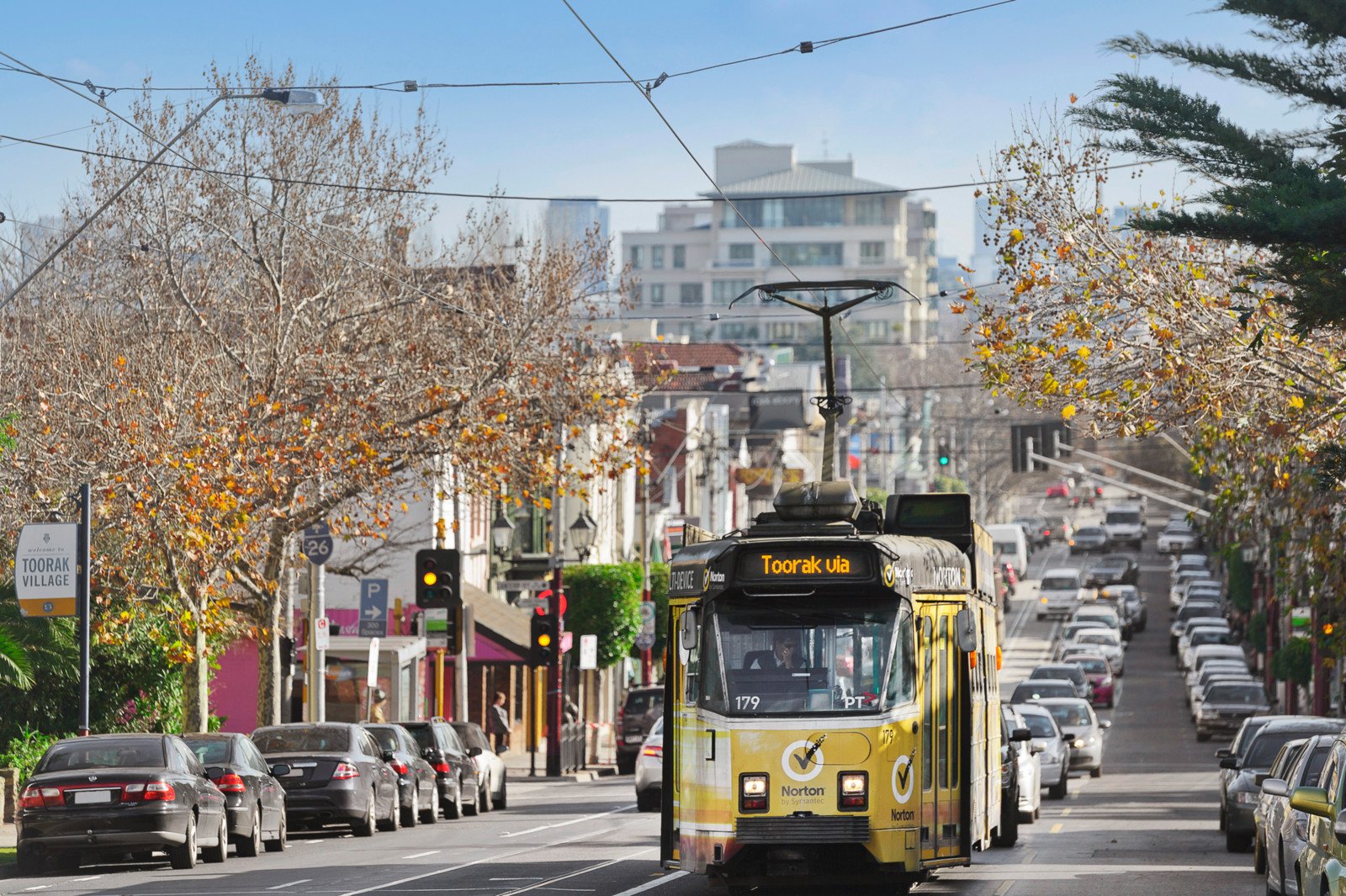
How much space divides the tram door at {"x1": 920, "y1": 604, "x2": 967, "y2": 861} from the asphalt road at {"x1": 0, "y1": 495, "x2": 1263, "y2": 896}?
171 centimetres

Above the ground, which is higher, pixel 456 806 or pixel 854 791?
pixel 854 791

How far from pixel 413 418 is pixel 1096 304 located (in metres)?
11.1

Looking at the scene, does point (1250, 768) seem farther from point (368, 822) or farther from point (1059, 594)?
point (1059, 594)

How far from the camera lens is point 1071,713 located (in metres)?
40.7

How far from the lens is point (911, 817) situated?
15766mm

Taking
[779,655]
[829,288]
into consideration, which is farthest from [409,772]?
[779,655]

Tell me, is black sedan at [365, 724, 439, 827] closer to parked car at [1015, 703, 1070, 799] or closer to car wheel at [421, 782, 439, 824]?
car wheel at [421, 782, 439, 824]

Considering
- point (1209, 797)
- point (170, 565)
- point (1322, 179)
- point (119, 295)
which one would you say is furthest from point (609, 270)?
point (1322, 179)

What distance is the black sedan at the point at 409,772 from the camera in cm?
2911

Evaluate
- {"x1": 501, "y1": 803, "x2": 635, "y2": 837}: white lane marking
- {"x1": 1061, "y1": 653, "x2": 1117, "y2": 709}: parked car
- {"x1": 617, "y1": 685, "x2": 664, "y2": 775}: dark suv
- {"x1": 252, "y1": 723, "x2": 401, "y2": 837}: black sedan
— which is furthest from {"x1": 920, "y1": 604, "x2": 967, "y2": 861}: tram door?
{"x1": 1061, "y1": 653, "x2": 1117, "y2": 709}: parked car

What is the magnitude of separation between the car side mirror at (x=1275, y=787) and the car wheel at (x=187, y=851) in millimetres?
10458

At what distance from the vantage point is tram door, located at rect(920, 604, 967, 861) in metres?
16.0

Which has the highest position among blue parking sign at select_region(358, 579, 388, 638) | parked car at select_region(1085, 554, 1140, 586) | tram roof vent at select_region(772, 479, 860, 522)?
parked car at select_region(1085, 554, 1140, 586)

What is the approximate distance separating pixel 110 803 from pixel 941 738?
9.01 meters
